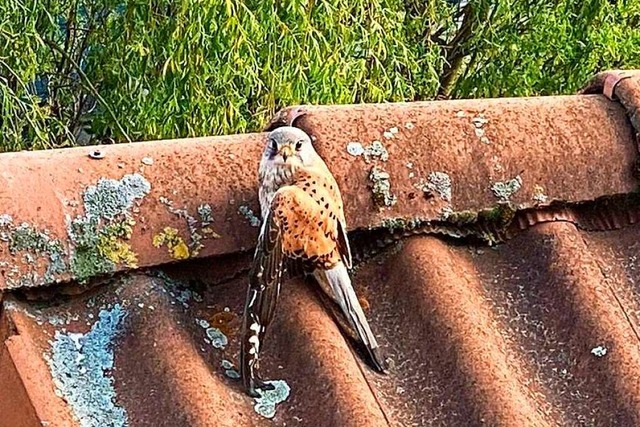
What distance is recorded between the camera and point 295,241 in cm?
117

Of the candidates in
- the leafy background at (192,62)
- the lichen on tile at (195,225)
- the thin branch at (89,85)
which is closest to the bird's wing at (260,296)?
the lichen on tile at (195,225)

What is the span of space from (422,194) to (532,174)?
18 cm

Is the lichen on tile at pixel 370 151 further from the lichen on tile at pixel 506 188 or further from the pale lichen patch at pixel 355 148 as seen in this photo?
the lichen on tile at pixel 506 188

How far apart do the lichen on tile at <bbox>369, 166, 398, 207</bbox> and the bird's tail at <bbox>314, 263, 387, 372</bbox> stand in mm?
140

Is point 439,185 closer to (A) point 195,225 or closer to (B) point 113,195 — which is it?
(A) point 195,225

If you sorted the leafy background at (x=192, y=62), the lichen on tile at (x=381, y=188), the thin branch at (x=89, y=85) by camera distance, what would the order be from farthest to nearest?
the thin branch at (x=89, y=85) → the leafy background at (x=192, y=62) → the lichen on tile at (x=381, y=188)

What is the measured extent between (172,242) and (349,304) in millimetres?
242

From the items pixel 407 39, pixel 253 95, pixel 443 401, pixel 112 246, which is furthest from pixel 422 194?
pixel 407 39

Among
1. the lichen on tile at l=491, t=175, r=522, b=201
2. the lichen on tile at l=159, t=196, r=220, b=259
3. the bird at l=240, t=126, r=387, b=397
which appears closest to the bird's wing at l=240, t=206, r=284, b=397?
the bird at l=240, t=126, r=387, b=397

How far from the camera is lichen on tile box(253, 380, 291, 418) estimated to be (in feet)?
3.61

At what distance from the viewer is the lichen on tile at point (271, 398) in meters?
1.10

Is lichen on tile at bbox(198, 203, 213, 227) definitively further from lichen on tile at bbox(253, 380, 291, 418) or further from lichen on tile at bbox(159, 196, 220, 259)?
lichen on tile at bbox(253, 380, 291, 418)

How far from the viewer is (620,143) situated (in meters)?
1.45

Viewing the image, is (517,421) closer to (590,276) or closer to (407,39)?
(590,276)
